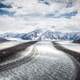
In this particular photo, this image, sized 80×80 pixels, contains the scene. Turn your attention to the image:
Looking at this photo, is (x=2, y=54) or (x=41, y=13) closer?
(x=2, y=54)

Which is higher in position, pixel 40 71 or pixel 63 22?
pixel 63 22

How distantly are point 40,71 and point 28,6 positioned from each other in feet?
3.69

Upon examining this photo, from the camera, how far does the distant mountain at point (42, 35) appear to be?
3582mm

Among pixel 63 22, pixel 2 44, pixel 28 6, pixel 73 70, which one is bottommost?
pixel 73 70

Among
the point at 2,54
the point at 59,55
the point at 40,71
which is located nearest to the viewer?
the point at 40,71

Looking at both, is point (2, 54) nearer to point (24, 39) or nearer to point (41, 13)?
point (24, 39)

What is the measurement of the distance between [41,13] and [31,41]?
0.46 meters

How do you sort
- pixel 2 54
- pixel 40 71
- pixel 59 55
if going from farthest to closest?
pixel 59 55, pixel 2 54, pixel 40 71

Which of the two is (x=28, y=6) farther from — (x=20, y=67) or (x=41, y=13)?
(x=20, y=67)

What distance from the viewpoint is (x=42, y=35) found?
3586 millimetres

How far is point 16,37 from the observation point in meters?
3.57

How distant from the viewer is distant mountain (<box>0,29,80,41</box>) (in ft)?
11.8

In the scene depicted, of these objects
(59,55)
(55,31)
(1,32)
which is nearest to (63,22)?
(55,31)

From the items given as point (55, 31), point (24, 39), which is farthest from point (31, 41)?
point (55, 31)
